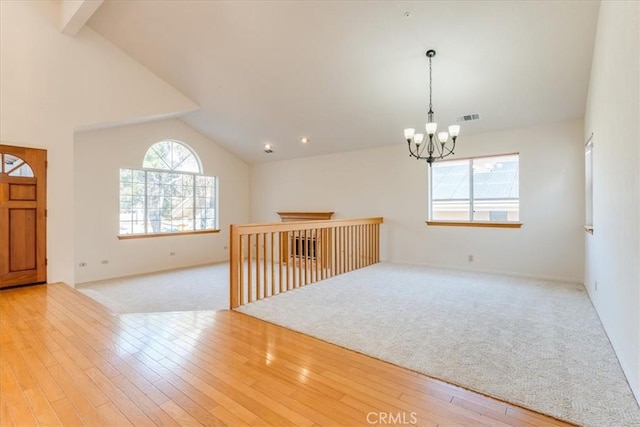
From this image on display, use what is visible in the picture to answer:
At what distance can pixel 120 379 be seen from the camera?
2.07 m

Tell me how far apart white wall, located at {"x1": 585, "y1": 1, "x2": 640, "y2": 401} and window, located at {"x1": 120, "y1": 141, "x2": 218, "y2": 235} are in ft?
24.5

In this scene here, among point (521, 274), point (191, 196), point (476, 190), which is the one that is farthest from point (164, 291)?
point (521, 274)

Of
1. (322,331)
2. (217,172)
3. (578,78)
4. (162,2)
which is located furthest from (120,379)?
(217,172)

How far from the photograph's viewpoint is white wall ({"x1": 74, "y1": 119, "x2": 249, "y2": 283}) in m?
5.93

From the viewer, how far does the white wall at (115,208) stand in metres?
5.93

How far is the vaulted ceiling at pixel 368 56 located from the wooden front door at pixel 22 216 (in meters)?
2.30

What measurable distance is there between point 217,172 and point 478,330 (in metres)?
7.08

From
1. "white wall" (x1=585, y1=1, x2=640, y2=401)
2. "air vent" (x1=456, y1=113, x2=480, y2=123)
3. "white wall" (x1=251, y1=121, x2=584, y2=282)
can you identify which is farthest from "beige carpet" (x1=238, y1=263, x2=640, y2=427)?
"air vent" (x1=456, y1=113, x2=480, y2=123)

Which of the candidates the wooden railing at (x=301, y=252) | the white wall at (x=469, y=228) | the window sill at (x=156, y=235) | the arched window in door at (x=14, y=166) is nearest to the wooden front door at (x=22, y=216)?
the arched window in door at (x=14, y=166)

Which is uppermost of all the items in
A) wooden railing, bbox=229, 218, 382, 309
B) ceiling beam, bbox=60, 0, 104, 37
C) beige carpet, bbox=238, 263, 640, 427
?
ceiling beam, bbox=60, 0, 104, 37

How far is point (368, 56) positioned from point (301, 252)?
2.98 meters

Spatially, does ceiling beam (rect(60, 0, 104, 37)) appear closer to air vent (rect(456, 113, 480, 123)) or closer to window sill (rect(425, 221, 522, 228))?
air vent (rect(456, 113, 480, 123))

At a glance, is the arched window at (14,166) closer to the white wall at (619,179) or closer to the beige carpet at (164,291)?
the beige carpet at (164,291)

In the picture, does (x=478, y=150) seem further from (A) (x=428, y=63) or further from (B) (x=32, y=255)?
(B) (x=32, y=255)
